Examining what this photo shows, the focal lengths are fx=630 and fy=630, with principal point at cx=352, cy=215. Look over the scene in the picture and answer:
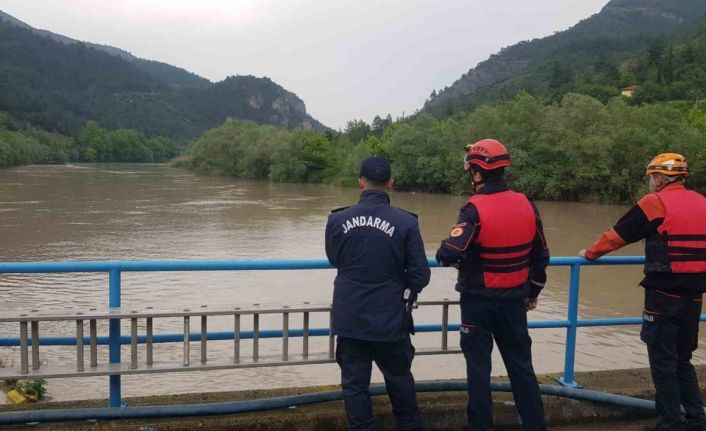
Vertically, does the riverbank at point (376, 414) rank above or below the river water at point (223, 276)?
above

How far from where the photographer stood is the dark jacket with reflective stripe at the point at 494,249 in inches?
125

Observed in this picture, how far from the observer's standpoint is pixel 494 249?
10.6 ft

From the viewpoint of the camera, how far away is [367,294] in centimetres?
308

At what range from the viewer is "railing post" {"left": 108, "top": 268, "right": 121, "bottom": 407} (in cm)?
336

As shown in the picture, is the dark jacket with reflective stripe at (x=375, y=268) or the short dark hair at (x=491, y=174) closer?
the dark jacket with reflective stripe at (x=375, y=268)

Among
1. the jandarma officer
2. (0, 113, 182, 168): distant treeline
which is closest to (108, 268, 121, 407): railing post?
the jandarma officer

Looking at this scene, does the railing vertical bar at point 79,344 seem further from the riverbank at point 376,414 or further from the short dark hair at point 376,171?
the short dark hair at point 376,171

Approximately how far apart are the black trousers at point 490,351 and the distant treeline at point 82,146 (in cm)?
9480

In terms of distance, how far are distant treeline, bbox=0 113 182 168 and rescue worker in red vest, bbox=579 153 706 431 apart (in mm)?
95115

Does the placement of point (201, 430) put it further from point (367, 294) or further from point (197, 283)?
point (197, 283)

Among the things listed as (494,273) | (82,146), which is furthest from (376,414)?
(82,146)

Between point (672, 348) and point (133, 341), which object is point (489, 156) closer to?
point (672, 348)

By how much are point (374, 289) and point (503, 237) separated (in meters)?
0.72

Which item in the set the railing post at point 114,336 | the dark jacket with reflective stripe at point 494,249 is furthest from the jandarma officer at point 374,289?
the railing post at point 114,336
